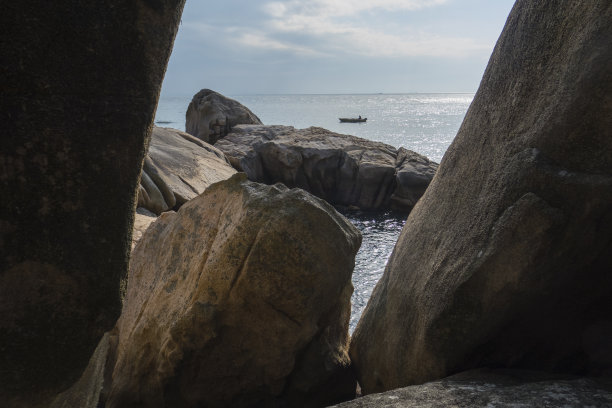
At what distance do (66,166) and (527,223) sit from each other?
230 cm

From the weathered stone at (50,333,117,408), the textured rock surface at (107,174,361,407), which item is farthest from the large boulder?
the weathered stone at (50,333,117,408)

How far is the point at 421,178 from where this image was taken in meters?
17.7

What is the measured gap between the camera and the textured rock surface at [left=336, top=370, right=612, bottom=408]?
7.86 feet

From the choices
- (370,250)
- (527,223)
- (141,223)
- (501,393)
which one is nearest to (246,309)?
(501,393)

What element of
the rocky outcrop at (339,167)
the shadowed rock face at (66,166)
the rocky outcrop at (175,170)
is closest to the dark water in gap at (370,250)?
the rocky outcrop at (339,167)

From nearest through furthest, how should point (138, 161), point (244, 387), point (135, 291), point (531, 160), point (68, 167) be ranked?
point (68, 167) < point (138, 161) < point (531, 160) < point (244, 387) < point (135, 291)

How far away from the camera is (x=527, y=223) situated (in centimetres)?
272

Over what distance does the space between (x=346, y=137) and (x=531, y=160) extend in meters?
19.2

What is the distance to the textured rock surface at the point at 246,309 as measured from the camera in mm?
3654

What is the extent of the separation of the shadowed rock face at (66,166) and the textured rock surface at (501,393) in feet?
5.16

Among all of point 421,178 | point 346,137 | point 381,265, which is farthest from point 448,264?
point 346,137

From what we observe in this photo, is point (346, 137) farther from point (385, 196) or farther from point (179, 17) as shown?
point (179, 17)

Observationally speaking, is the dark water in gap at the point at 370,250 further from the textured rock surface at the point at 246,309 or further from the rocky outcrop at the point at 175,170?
the textured rock surface at the point at 246,309

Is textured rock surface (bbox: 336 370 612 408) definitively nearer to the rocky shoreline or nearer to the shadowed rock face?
the rocky shoreline
